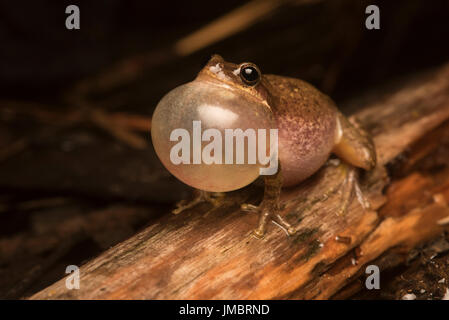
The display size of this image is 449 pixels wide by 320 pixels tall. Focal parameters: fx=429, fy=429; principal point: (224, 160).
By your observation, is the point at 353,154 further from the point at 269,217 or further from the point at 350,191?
the point at 269,217

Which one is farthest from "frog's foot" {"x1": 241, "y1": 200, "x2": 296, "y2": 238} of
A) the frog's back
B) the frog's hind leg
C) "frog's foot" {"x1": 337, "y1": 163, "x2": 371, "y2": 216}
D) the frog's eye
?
the frog's eye

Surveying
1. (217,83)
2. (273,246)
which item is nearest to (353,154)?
(273,246)

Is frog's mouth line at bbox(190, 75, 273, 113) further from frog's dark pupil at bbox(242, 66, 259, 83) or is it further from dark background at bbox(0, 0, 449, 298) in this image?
dark background at bbox(0, 0, 449, 298)

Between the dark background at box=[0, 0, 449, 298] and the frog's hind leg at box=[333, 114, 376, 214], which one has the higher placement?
Result: the dark background at box=[0, 0, 449, 298]

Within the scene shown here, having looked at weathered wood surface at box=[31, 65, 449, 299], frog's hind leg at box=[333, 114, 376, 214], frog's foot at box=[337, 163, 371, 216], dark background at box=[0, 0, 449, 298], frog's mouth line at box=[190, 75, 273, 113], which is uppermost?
dark background at box=[0, 0, 449, 298]

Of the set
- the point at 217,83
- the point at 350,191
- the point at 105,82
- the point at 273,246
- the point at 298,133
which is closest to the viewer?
the point at 217,83
